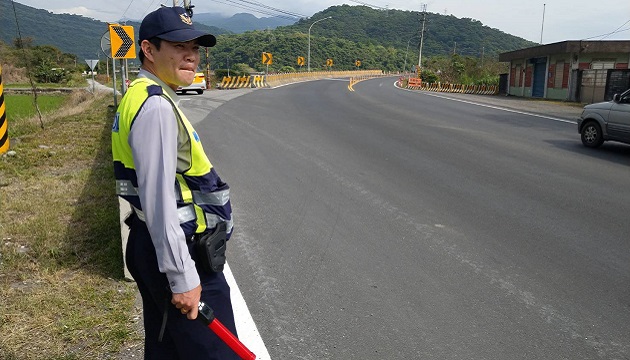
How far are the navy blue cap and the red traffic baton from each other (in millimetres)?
1012

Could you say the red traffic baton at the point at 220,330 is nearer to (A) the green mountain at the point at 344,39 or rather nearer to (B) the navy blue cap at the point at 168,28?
(B) the navy blue cap at the point at 168,28

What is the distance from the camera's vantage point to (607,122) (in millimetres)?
11125

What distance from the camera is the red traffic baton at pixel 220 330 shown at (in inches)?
78.9

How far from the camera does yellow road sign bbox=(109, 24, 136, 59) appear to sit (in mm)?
14953

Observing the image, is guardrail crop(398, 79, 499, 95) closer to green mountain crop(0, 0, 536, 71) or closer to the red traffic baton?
the red traffic baton

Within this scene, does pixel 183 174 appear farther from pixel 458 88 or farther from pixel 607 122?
pixel 458 88

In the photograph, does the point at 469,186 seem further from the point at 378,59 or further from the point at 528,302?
the point at 378,59

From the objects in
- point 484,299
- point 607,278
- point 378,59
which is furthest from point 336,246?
point 378,59

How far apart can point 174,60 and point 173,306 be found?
946 mm

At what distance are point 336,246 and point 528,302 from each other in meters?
1.84

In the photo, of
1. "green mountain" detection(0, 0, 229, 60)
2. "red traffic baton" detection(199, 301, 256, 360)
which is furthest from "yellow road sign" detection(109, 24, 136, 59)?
"green mountain" detection(0, 0, 229, 60)

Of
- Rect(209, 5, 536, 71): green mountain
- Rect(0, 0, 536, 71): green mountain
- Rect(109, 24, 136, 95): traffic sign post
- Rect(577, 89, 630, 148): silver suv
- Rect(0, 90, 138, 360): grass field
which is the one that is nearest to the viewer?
Rect(0, 90, 138, 360): grass field

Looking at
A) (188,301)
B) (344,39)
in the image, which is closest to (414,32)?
Result: (344,39)

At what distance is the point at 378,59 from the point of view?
109 meters
